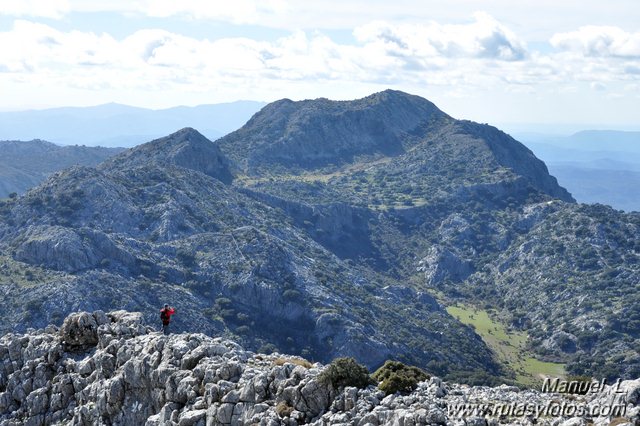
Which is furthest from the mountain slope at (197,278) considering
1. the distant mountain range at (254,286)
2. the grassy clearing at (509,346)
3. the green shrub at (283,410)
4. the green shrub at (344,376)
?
the green shrub at (344,376)

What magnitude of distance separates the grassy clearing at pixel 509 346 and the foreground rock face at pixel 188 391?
103648mm

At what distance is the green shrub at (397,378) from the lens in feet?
114

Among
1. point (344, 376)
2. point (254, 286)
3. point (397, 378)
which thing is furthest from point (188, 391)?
point (254, 286)

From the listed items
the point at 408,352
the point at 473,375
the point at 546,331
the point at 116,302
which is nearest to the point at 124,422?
the point at 116,302

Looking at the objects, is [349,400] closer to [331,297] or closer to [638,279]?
[331,297]

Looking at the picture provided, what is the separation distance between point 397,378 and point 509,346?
13779 cm

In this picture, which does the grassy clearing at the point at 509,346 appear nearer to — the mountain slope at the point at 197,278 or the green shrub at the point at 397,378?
the mountain slope at the point at 197,278

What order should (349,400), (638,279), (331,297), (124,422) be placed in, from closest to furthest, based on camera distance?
(349,400), (124,422), (331,297), (638,279)

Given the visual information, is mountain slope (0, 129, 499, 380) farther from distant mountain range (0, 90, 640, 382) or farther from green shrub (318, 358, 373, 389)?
green shrub (318, 358, 373, 389)

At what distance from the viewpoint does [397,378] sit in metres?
35.2

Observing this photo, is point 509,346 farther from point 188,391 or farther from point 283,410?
point 283,410

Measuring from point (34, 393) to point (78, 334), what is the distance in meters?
4.68

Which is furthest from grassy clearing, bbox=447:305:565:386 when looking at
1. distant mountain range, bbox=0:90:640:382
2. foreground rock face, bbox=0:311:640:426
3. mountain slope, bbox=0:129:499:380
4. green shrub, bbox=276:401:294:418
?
green shrub, bbox=276:401:294:418

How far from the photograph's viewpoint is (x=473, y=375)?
127 metres
